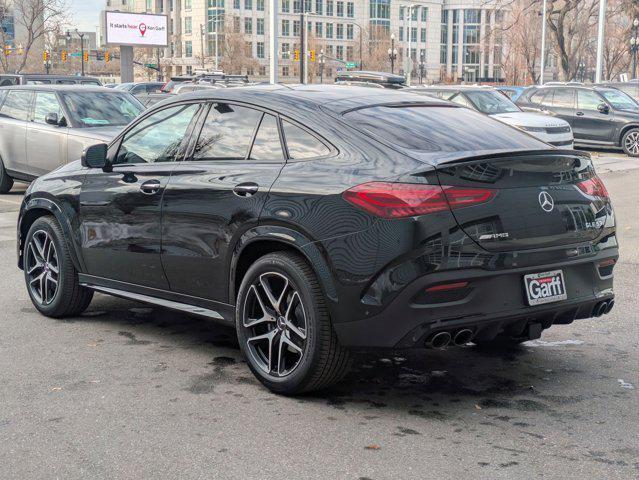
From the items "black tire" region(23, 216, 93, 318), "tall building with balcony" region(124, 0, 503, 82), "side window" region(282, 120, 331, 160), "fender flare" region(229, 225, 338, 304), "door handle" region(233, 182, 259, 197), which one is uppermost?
"tall building with balcony" region(124, 0, 503, 82)

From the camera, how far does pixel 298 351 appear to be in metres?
4.99

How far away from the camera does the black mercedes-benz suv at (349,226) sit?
4.58m

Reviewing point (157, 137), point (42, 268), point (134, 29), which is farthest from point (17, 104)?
point (134, 29)

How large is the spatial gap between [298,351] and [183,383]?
2.50 ft

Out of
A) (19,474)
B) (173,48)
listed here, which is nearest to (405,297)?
(19,474)

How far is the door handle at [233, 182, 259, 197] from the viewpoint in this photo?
5195 millimetres

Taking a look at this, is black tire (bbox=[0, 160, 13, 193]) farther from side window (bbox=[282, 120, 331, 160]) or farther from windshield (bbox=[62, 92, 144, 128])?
side window (bbox=[282, 120, 331, 160])

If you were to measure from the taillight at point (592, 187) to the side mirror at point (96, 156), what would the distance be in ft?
10.2

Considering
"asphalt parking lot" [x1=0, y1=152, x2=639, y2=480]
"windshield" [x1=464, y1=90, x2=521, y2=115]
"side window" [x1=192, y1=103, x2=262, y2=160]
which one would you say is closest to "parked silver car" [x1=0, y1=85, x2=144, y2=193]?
"asphalt parking lot" [x1=0, y1=152, x2=639, y2=480]

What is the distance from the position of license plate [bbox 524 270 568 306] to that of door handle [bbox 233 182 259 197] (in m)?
1.52

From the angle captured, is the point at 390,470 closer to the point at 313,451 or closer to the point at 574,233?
the point at 313,451

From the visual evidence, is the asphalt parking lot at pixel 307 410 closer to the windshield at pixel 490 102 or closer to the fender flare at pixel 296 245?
the fender flare at pixel 296 245

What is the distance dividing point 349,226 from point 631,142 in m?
20.9

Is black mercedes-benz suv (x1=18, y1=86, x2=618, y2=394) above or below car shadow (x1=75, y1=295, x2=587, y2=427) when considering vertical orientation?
above
